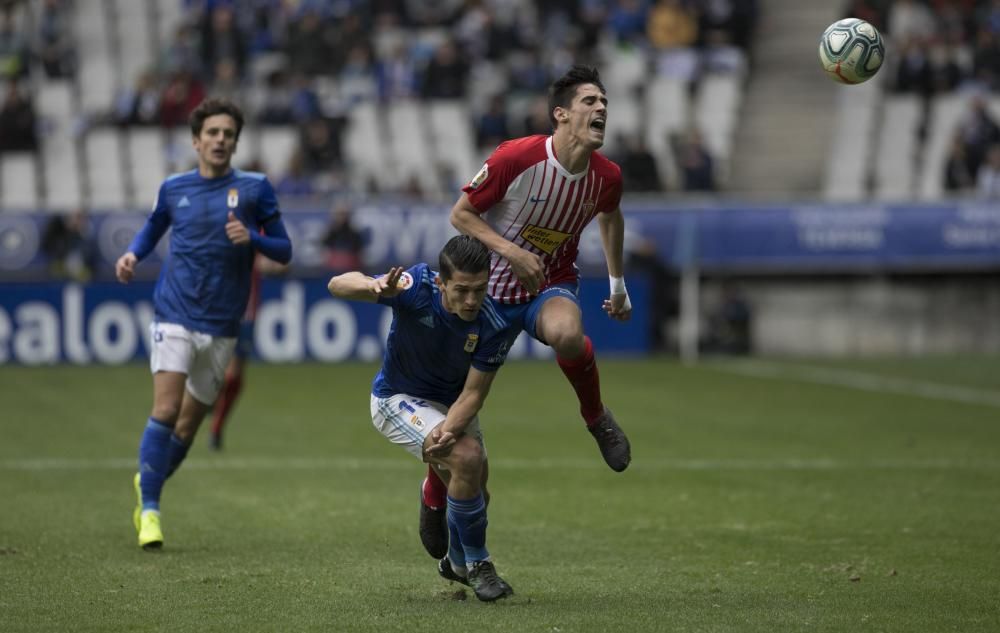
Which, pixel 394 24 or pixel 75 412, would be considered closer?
pixel 75 412

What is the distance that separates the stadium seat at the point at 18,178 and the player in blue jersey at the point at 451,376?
20.6 m

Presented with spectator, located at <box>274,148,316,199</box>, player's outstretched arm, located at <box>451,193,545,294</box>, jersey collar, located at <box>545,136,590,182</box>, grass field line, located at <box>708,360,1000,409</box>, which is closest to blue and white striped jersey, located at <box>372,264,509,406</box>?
player's outstretched arm, located at <box>451,193,545,294</box>

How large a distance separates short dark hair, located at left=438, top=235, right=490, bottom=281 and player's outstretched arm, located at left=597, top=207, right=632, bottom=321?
1.64 metres

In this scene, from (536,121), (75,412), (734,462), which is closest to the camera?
(734,462)

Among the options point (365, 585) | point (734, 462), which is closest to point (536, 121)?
point (734, 462)

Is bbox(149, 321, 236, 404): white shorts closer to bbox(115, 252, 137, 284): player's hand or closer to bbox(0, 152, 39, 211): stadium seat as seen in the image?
bbox(115, 252, 137, 284): player's hand

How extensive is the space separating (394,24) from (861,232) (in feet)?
32.4

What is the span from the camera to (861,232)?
25.2 m

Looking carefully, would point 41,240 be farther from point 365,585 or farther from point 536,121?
point 365,585

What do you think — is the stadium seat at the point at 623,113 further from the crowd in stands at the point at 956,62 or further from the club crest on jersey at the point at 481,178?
the club crest on jersey at the point at 481,178

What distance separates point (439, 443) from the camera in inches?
297

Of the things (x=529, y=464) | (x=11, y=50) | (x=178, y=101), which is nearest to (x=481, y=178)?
(x=529, y=464)

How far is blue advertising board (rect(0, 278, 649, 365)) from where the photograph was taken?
71.5 feet

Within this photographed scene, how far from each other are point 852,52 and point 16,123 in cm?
2076
